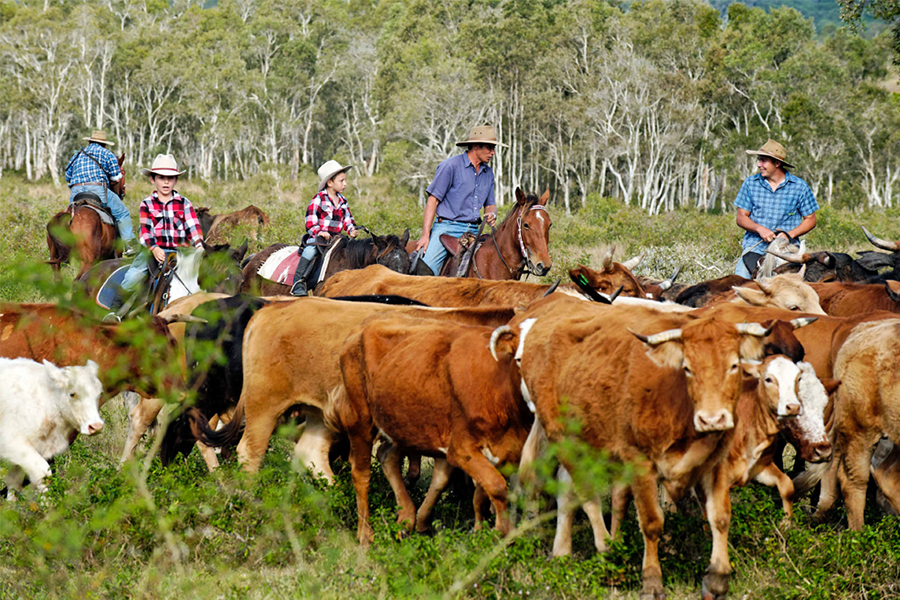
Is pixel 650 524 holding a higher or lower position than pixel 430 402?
lower

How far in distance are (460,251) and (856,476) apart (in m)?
6.04

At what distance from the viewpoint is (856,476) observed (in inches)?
245

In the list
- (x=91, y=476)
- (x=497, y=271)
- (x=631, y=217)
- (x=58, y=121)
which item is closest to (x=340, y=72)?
(x=58, y=121)

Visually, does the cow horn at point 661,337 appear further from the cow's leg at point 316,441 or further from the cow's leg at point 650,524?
the cow's leg at point 316,441

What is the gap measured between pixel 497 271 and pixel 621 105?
47.7m

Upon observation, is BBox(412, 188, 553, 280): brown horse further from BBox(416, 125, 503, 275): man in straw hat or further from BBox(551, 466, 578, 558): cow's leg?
BBox(551, 466, 578, 558): cow's leg

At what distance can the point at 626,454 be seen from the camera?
535cm

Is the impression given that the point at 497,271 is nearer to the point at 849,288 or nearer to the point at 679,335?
the point at 849,288

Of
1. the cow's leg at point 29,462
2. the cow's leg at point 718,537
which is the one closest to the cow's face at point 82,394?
the cow's leg at point 29,462

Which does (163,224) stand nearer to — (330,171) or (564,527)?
(330,171)

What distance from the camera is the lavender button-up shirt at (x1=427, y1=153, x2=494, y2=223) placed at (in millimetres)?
11445

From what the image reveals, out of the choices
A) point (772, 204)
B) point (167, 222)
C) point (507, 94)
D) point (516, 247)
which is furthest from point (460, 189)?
point (507, 94)

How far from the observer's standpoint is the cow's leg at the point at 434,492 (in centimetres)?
649

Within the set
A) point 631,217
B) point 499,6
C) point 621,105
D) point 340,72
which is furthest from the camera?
point 499,6
